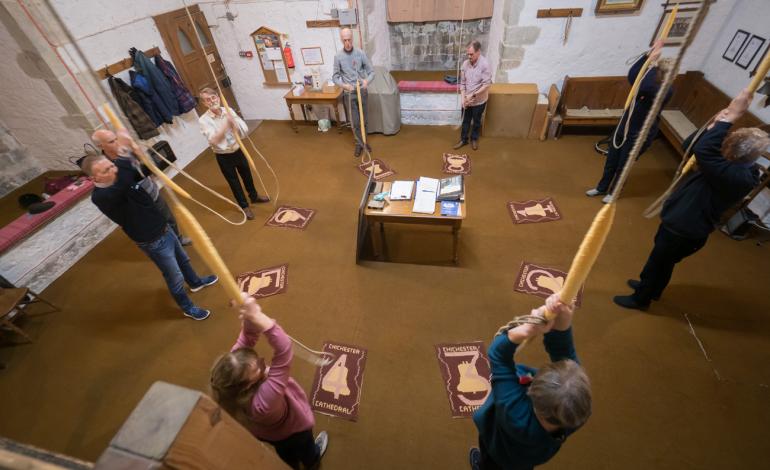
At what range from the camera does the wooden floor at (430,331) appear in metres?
2.24

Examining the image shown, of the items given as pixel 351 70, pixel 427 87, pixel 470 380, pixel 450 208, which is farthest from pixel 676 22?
pixel 470 380

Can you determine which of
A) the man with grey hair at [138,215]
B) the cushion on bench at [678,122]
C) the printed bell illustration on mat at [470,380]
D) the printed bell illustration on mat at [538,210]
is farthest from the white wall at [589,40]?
the man with grey hair at [138,215]

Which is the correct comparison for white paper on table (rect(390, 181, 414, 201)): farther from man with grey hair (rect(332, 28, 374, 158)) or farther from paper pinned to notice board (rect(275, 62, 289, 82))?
paper pinned to notice board (rect(275, 62, 289, 82))

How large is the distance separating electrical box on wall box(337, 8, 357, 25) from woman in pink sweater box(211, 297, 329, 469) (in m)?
4.86

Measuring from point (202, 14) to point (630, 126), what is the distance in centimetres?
612

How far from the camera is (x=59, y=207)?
145 inches

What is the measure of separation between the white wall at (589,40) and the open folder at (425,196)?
9.50 ft

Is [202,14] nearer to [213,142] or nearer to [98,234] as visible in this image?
[213,142]

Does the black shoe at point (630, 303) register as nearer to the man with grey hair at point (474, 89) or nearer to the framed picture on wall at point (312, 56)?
the man with grey hair at point (474, 89)

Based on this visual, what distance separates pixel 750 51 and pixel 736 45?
307mm

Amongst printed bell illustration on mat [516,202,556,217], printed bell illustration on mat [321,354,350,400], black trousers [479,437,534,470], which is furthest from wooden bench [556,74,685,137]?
black trousers [479,437,534,470]

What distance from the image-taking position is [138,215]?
94.2 inches

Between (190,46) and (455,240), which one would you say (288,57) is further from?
(455,240)

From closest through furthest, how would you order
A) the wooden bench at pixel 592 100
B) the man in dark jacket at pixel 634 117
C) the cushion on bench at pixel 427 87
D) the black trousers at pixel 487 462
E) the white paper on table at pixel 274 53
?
the black trousers at pixel 487 462 → the man in dark jacket at pixel 634 117 → the wooden bench at pixel 592 100 → the cushion on bench at pixel 427 87 → the white paper on table at pixel 274 53
